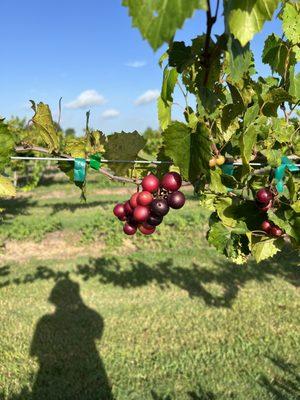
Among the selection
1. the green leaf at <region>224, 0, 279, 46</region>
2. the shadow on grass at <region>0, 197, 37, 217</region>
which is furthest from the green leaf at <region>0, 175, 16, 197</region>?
the shadow on grass at <region>0, 197, 37, 217</region>

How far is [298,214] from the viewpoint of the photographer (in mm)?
2184

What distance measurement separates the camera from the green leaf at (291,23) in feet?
7.29

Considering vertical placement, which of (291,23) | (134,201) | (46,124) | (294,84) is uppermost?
(291,23)

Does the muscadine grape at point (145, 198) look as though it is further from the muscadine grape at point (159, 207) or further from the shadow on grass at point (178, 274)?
the shadow on grass at point (178, 274)

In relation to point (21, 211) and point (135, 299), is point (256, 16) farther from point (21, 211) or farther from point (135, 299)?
point (21, 211)

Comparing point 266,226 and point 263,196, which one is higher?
point 263,196

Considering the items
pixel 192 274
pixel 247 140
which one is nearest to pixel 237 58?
pixel 247 140

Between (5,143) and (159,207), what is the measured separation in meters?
0.86

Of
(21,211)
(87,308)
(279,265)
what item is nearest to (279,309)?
(279,265)

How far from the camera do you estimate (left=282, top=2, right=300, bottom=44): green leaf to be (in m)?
2.22

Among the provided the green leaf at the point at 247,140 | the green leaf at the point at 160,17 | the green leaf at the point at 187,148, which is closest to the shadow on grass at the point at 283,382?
the green leaf at the point at 247,140

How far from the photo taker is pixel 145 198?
1926 mm

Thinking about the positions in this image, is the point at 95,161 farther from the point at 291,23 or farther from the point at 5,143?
the point at 291,23

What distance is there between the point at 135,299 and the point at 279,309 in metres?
2.56
